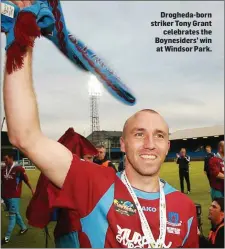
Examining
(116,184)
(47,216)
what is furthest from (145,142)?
(47,216)

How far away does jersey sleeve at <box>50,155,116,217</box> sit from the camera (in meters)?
1.45

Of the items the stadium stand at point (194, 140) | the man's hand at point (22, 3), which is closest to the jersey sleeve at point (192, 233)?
the man's hand at point (22, 3)

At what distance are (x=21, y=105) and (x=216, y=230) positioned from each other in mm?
2406

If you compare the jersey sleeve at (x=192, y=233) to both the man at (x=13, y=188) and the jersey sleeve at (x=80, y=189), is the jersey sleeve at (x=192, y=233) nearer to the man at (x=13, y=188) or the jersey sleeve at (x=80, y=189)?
the jersey sleeve at (x=80, y=189)

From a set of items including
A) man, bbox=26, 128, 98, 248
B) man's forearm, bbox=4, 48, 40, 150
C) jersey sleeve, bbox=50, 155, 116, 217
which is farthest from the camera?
man, bbox=26, 128, 98, 248

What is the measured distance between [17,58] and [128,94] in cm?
260

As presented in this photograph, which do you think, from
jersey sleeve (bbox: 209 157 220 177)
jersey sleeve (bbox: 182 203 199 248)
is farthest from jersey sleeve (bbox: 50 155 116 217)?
jersey sleeve (bbox: 209 157 220 177)

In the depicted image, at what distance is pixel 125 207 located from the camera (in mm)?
1519

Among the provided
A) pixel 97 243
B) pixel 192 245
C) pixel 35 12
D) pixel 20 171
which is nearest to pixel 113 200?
pixel 97 243

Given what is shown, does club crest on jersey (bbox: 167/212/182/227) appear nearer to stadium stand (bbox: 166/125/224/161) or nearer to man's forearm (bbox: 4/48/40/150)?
man's forearm (bbox: 4/48/40/150)

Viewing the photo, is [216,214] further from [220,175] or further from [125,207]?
[125,207]

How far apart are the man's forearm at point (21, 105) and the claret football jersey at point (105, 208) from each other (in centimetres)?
25

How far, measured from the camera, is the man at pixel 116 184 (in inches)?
50.8

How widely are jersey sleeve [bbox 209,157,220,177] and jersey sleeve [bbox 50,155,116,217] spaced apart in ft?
13.0
